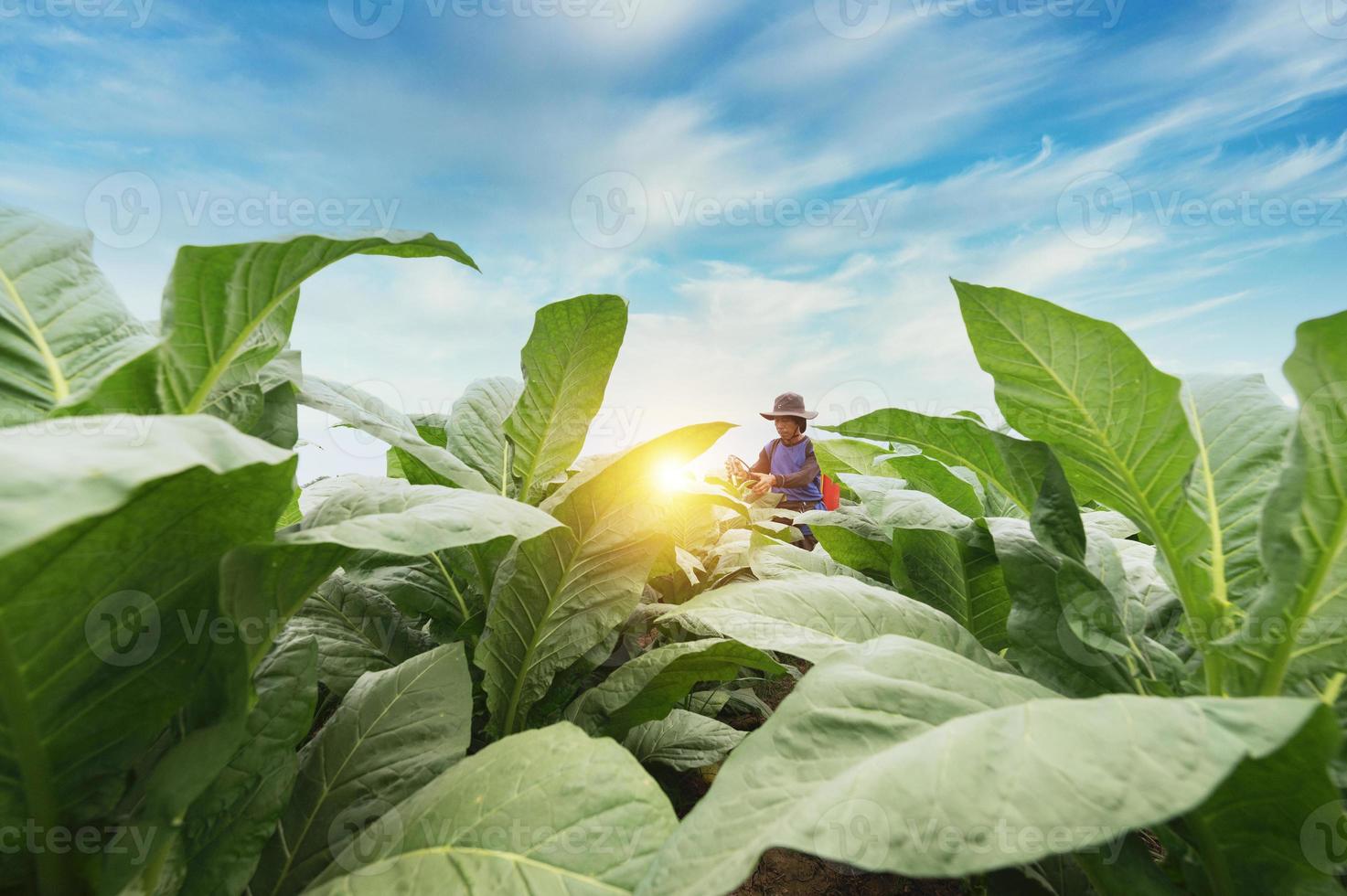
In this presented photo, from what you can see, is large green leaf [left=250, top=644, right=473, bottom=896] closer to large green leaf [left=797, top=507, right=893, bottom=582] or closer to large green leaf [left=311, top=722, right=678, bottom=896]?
large green leaf [left=311, top=722, right=678, bottom=896]

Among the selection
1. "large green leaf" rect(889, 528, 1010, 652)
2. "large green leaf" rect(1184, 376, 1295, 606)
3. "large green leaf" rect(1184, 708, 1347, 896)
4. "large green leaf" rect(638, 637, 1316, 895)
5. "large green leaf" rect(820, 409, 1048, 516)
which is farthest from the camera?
"large green leaf" rect(889, 528, 1010, 652)

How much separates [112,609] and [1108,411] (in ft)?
3.31

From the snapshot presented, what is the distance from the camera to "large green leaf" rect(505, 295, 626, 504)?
1127mm

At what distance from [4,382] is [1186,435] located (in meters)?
1.30

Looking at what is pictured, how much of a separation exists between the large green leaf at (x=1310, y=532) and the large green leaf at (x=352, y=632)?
1.14 m

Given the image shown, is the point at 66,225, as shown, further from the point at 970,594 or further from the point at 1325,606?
the point at 1325,606

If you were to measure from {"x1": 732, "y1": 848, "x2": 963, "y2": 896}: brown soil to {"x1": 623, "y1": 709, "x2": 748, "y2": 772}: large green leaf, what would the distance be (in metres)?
0.18

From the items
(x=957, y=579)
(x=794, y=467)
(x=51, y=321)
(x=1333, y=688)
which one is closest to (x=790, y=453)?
(x=794, y=467)

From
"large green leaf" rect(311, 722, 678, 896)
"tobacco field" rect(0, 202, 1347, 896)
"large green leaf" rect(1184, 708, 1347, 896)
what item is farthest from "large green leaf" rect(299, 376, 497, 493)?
"large green leaf" rect(1184, 708, 1347, 896)

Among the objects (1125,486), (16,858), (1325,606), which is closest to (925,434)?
(1125,486)

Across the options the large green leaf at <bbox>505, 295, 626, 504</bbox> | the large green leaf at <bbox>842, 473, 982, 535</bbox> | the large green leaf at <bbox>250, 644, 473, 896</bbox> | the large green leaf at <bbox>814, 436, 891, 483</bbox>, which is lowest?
the large green leaf at <bbox>250, 644, 473, 896</bbox>

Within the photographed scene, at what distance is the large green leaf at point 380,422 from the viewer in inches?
38.9

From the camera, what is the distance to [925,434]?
1024 mm

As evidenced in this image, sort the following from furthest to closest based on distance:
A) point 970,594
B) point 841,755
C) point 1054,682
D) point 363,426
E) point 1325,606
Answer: point 970,594 < point 363,426 < point 1054,682 < point 1325,606 < point 841,755
